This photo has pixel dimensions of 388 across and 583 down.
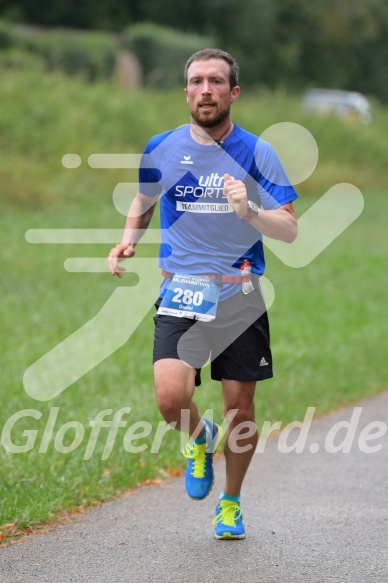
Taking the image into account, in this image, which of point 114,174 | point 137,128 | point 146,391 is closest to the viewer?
point 146,391

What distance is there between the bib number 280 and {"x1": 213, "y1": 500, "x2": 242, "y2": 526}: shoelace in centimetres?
104

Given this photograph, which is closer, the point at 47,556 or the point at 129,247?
the point at 47,556

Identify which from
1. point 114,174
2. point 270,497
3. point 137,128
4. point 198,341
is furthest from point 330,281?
point 198,341

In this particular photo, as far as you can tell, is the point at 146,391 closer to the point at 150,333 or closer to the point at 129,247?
the point at 150,333

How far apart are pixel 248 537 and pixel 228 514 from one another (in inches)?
6.0

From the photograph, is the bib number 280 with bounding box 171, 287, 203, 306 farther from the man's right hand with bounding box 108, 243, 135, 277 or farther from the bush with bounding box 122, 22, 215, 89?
the bush with bounding box 122, 22, 215, 89

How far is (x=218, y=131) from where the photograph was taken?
230 inches

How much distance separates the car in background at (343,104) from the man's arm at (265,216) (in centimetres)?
3392

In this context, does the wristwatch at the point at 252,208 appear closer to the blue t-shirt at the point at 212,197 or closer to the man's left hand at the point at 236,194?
the man's left hand at the point at 236,194

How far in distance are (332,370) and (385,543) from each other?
21.0 ft

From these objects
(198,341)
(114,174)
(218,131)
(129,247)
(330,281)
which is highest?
(114,174)

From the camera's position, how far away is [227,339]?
5918 mm

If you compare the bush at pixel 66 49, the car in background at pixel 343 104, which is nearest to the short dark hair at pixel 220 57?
the bush at pixel 66 49

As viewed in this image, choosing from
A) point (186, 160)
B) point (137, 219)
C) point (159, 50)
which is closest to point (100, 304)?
point (137, 219)
